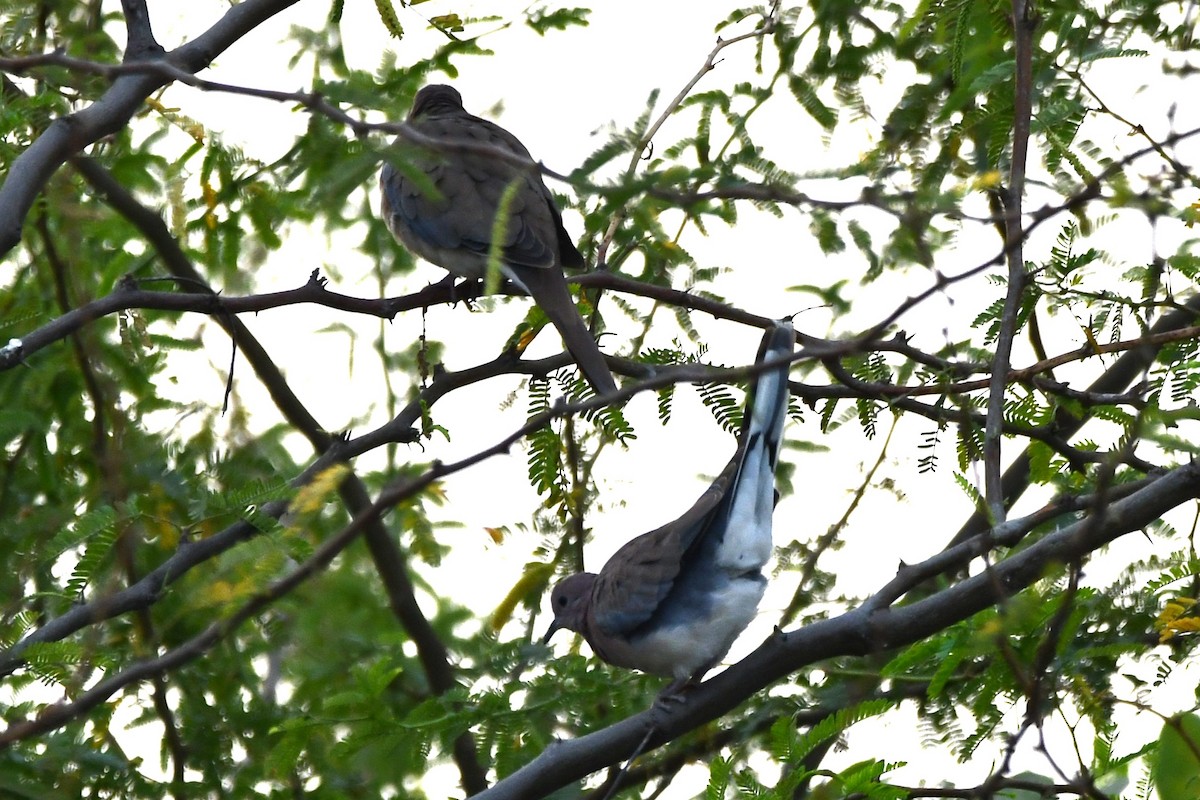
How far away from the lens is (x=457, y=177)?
5.55 meters

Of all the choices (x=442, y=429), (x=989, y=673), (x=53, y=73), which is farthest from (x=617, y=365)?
(x=53, y=73)

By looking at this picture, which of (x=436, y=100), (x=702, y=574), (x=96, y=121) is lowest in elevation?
(x=702, y=574)

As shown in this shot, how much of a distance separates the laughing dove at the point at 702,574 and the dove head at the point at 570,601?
14.4 inches

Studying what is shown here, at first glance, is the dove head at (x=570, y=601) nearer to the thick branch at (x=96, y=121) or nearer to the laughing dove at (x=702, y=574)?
the laughing dove at (x=702, y=574)

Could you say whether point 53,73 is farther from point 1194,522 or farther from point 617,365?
point 1194,522

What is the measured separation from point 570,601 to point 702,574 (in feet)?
2.84

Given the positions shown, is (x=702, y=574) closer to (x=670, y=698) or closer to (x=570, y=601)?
(x=670, y=698)

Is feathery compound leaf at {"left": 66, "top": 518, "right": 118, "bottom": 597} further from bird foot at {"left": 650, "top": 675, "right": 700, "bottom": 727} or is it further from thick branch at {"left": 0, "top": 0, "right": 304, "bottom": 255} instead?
bird foot at {"left": 650, "top": 675, "right": 700, "bottom": 727}

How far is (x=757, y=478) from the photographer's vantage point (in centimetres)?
381

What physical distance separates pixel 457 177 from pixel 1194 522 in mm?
3068

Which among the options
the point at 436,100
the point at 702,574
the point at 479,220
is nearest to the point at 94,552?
the point at 702,574

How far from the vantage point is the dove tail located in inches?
141

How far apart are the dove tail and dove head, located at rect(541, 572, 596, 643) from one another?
843 millimetres

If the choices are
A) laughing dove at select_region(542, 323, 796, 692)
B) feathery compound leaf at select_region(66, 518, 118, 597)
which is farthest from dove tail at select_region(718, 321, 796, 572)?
feathery compound leaf at select_region(66, 518, 118, 597)
